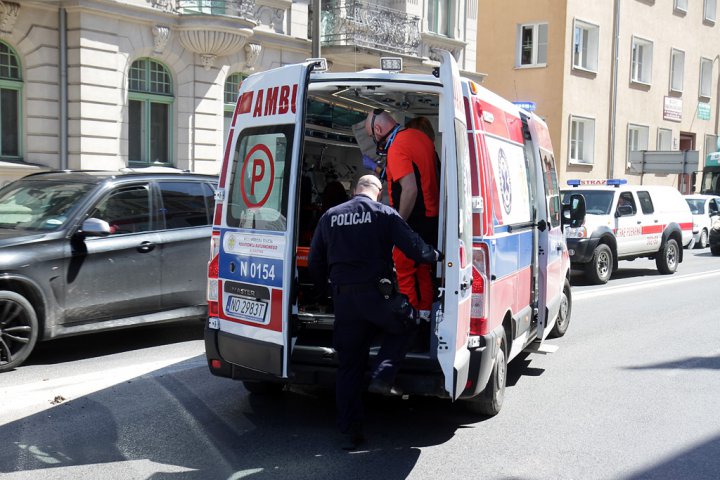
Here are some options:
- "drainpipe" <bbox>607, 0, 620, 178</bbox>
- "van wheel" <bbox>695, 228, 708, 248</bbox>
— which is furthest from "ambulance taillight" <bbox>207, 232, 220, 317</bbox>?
"drainpipe" <bbox>607, 0, 620, 178</bbox>

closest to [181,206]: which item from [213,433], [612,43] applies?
[213,433]

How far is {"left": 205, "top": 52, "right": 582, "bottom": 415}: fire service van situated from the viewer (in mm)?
5176

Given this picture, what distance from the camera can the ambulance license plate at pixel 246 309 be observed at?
5551 millimetres

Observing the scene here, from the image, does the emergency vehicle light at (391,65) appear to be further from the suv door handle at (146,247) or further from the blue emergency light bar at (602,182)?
the blue emergency light bar at (602,182)

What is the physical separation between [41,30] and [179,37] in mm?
3123

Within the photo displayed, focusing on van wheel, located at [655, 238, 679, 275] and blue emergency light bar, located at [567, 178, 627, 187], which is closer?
blue emergency light bar, located at [567, 178, 627, 187]

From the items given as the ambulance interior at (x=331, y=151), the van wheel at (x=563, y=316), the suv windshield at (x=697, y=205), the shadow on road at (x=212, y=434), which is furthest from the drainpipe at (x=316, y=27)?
the suv windshield at (x=697, y=205)

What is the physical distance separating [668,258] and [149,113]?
39.3 feet

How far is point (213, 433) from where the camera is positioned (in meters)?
5.68

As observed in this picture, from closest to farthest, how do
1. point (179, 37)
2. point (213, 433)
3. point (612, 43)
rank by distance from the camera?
point (213, 433) < point (179, 37) < point (612, 43)

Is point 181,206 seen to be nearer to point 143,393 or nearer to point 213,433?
point 143,393

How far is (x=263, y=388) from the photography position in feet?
21.5

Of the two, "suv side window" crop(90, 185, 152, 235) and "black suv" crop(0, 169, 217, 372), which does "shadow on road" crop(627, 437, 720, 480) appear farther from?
"suv side window" crop(90, 185, 152, 235)

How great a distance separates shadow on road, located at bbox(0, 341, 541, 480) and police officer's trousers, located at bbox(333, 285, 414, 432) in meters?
0.40
